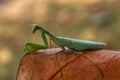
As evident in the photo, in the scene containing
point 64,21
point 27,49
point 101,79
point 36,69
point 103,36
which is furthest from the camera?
point 64,21

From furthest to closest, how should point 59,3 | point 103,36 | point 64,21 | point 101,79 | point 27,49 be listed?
point 59,3
point 64,21
point 103,36
point 27,49
point 101,79

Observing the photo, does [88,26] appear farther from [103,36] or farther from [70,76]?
[70,76]

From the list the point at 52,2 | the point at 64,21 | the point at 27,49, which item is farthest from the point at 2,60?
the point at 27,49

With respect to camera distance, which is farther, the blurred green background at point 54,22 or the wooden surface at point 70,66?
the blurred green background at point 54,22

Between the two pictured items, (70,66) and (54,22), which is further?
(54,22)
